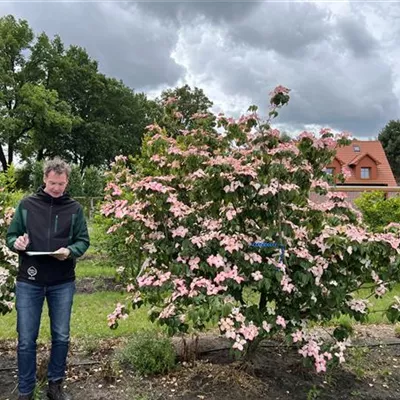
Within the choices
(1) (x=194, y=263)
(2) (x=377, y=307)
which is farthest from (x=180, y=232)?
(2) (x=377, y=307)

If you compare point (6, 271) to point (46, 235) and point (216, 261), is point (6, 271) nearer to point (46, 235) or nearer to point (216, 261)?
point (46, 235)

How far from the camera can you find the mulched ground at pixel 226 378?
3.03 m

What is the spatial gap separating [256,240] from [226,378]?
41.0 inches

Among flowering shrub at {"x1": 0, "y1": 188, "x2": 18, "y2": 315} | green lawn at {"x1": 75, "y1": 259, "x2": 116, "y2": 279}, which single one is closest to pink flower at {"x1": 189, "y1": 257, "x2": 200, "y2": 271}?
flowering shrub at {"x1": 0, "y1": 188, "x2": 18, "y2": 315}

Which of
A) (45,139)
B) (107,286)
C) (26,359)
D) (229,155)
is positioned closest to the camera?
(26,359)

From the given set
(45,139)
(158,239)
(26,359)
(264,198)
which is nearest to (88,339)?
(26,359)

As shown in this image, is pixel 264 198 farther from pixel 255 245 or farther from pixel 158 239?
pixel 158 239

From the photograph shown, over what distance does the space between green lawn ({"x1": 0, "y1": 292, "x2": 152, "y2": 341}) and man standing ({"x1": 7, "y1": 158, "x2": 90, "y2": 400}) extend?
52.0 inches

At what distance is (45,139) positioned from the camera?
101 ft

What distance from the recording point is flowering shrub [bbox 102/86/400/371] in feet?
8.95

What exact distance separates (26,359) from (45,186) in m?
1.06

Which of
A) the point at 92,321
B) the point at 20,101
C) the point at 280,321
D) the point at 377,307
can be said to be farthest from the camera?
the point at 20,101

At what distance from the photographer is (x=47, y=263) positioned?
8.95 ft

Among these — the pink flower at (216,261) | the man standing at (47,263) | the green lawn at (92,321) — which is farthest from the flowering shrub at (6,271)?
the pink flower at (216,261)
